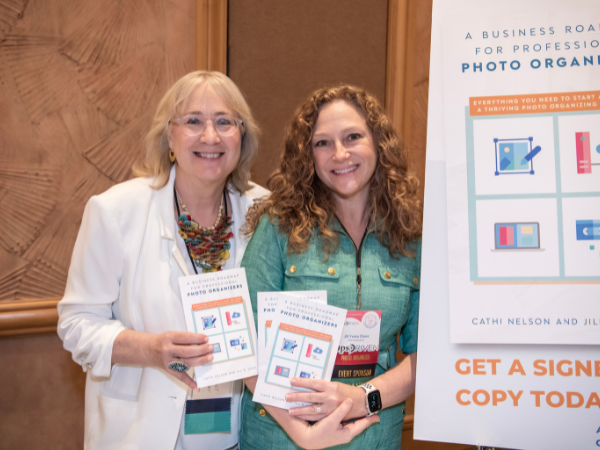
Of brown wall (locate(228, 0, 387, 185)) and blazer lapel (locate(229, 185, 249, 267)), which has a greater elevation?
brown wall (locate(228, 0, 387, 185))

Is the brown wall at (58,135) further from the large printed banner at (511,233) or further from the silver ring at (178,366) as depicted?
the large printed banner at (511,233)

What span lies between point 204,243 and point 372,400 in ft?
2.84

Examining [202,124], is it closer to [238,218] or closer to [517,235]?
[238,218]

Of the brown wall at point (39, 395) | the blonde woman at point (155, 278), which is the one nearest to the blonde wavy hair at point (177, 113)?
the blonde woman at point (155, 278)

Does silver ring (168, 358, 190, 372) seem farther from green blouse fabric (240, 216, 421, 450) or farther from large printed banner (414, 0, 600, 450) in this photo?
large printed banner (414, 0, 600, 450)

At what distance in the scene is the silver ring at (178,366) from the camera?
1504 mm

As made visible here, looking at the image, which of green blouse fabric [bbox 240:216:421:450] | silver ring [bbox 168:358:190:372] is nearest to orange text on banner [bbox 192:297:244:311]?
green blouse fabric [bbox 240:216:421:450]

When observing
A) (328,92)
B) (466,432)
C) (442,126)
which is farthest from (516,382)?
(328,92)

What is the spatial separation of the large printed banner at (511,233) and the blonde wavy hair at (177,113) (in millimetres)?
829

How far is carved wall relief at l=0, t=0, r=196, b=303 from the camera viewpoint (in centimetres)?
240

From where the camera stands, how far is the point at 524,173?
133cm

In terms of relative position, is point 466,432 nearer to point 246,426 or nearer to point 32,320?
point 246,426

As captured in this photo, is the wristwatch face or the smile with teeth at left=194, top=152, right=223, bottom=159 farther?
the smile with teeth at left=194, top=152, right=223, bottom=159

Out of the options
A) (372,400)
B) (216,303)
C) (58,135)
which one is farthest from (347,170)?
(58,135)
